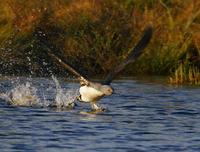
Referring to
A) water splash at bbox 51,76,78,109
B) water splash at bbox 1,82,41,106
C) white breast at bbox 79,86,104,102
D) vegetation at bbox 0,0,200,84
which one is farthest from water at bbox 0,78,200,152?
vegetation at bbox 0,0,200,84

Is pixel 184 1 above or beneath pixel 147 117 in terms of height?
above

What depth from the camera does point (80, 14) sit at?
27.3 m

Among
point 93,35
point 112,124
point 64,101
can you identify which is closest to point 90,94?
point 112,124

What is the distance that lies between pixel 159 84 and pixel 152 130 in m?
9.04

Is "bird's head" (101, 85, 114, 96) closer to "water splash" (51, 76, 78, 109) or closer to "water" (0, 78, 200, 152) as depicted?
"water" (0, 78, 200, 152)

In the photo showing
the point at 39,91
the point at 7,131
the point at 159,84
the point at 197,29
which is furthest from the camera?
the point at 197,29

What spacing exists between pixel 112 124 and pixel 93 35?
38.5 feet

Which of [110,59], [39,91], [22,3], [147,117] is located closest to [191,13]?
[110,59]

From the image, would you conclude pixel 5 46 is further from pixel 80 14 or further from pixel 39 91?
pixel 39 91

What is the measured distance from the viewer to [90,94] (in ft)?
54.7

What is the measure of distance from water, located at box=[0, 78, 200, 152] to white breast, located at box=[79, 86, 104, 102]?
0.36 metres

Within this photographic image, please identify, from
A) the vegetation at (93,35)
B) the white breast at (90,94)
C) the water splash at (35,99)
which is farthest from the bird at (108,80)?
the vegetation at (93,35)

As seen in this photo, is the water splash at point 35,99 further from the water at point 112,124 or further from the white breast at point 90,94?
the white breast at point 90,94

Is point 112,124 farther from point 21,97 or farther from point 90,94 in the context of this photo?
point 21,97
